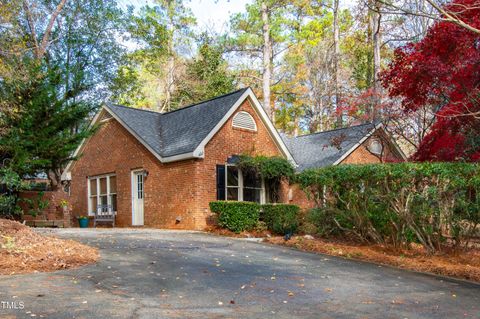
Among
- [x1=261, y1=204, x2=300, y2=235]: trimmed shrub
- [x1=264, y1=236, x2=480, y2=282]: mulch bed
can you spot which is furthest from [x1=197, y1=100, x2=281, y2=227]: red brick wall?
[x1=264, y1=236, x2=480, y2=282]: mulch bed

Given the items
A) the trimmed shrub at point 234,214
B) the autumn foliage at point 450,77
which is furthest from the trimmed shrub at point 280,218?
the autumn foliage at point 450,77

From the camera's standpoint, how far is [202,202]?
15.7 metres

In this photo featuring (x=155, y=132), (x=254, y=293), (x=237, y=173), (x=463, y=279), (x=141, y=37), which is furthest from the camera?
(x=141, y=37)

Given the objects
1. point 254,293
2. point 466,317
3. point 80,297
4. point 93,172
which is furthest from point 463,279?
point 93,172

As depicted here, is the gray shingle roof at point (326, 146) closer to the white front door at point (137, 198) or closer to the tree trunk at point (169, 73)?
the white front door at point (137, 198)

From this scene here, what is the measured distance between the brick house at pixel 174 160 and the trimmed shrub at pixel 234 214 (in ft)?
3.68

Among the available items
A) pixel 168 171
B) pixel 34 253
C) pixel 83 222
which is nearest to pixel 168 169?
pixel 168 171

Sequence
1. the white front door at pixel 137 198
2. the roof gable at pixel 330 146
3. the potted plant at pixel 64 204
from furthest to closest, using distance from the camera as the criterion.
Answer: the roof gable at pixel 330 146, the potted plant at pixel 64 204, the white front door at pixel 137 198

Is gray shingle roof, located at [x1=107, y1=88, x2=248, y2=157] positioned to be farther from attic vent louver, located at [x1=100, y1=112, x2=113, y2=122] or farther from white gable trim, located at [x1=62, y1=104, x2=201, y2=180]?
attic vent louver, located at [x1=100, y1=112, x2=113, y2=122]

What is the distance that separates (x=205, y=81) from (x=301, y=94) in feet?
27.8

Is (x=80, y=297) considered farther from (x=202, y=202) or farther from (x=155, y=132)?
(x=155, y=132)

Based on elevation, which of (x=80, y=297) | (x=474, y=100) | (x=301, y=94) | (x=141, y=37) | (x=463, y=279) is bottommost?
(x=463, y=279)

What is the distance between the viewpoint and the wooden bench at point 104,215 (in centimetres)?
1867

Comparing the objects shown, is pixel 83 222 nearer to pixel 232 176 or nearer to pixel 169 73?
pixel 232 176
